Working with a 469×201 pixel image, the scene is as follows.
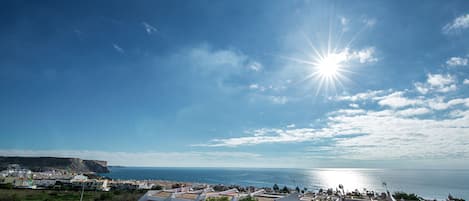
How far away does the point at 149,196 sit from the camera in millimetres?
23922

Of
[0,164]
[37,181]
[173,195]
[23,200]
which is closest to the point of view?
[173,195]

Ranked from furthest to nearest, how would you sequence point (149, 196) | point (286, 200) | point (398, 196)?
point (398, 196) < point (149, 196) < point (286, 200)

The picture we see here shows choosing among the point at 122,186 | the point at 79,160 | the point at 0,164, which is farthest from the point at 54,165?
the point at 122,186

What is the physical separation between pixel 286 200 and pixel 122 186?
183ft

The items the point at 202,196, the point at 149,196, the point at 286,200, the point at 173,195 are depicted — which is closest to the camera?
the point at 286,200

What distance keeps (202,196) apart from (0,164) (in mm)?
199258

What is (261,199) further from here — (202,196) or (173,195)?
(173,195)

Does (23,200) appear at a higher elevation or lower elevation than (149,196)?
lower

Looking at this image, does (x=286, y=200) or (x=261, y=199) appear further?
(x=261, y=199)

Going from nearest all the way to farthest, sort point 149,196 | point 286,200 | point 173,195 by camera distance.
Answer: point 286,200 < point 173,195 < point 149,196

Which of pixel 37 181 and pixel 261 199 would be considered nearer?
pixel 261 199

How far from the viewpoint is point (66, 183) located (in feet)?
205

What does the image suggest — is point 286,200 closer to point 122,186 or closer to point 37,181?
point 122,186

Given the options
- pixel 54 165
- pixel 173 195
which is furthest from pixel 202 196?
pixel 54 165
